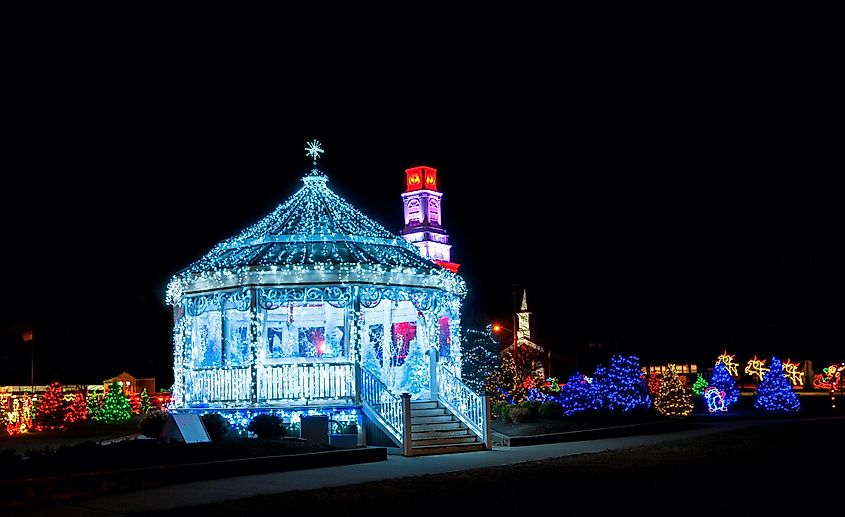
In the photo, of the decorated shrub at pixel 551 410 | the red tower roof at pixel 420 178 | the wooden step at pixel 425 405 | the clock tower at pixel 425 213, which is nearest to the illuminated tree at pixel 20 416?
the wooden step at pixel 425 405

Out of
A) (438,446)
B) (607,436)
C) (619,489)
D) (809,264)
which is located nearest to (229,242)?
(438,446)

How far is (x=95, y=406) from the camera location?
37.4 meters

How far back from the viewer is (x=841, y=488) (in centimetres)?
1302

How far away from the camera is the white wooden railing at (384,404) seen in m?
20.5

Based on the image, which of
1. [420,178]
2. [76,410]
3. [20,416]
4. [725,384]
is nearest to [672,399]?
[725,384]

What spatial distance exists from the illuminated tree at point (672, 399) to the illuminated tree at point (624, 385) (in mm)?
5109

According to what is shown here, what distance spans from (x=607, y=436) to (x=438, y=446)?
5.54 m

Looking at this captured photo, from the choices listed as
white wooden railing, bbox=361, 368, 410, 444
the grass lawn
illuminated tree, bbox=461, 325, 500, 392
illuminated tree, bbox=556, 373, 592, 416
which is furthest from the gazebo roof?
illuminated tree, bbox=461, 325, 500, 392

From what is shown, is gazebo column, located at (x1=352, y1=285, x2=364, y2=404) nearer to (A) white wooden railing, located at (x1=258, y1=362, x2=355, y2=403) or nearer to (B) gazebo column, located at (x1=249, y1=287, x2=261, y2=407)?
(A) white wooden railing, located at (x1=258, y1=362, x2=355, y2=403)

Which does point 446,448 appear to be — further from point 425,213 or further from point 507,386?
point 425,213

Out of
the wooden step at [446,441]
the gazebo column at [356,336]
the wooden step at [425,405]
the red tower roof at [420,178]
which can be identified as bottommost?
the wooden step at [446,441]

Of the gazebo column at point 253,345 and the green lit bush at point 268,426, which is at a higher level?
the gazebo column at point 253,345

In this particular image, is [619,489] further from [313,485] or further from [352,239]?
[352,239]

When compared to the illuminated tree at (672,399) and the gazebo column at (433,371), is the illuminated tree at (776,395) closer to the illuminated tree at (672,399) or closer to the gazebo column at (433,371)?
the illuminated tree at (672,399)
